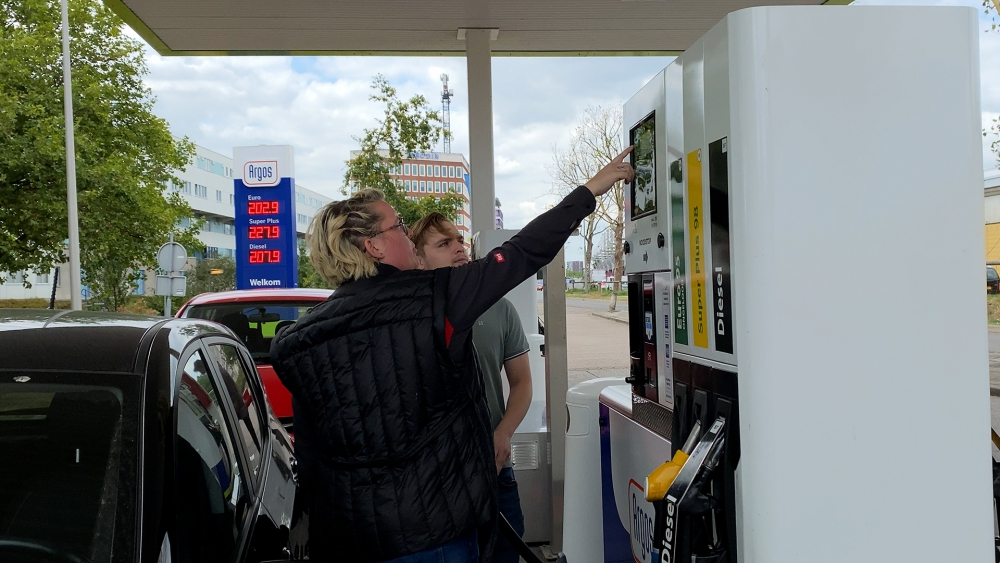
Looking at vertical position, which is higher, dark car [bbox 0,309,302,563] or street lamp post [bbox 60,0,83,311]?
street lamp post [bbox 60,0,83,311]

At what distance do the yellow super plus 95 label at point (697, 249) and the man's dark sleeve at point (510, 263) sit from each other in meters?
0.28

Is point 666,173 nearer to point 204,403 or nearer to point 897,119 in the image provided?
point 897,119

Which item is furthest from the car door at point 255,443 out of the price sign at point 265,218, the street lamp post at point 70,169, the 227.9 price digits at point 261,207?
the street lamp post at point 70,169

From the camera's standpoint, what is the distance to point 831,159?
1735 millimetres

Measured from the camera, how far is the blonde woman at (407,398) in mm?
2115

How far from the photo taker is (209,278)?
55094 millimetres

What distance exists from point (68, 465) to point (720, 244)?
1579 millimetres

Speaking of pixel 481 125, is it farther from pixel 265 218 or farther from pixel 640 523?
pixel 265 218

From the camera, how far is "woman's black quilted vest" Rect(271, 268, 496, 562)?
2.12 metres

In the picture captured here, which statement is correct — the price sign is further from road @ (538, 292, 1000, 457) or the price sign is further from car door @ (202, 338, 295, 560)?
car door @ (202, 338, 295, 560)

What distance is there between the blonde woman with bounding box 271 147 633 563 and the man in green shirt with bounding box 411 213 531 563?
119 centimetres

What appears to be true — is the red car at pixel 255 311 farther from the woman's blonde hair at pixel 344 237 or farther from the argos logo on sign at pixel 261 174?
the argos logo on sign at pixel 261 174

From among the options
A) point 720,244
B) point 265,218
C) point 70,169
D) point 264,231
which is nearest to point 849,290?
point 720,244

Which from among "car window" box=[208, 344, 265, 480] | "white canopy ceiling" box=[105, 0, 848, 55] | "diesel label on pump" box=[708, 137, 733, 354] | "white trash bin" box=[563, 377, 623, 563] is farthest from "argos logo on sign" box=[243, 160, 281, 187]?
"diesel label on pump" box=[708, 137, 733, 354]
